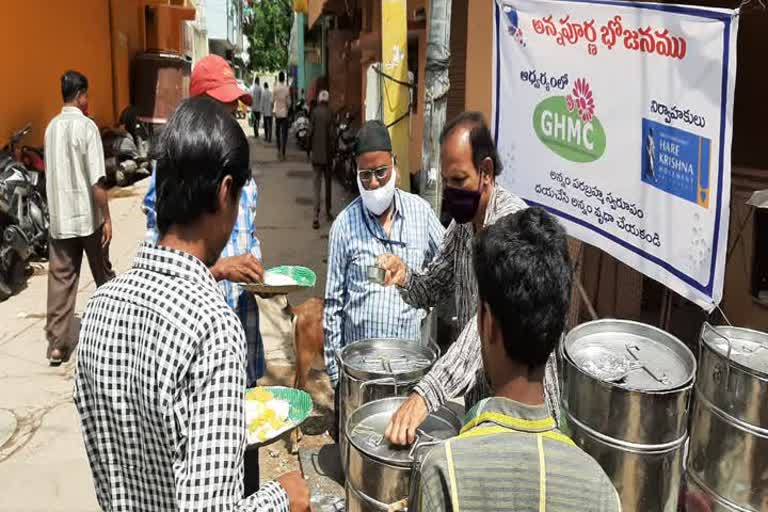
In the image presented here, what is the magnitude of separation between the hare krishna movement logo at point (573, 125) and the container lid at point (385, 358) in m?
1.21

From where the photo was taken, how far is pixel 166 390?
3.92 feet

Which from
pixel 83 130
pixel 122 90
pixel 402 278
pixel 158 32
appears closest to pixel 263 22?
pixel 158 32

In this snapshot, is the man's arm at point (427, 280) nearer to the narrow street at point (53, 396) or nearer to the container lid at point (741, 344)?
the container lid at point (741, 344)

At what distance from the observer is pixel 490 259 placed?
1271mm

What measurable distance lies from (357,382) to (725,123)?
1612mm

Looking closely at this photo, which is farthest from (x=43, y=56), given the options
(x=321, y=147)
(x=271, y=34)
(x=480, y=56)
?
(x=271, y=34)

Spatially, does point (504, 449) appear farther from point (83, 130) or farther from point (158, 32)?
point (158, 32)

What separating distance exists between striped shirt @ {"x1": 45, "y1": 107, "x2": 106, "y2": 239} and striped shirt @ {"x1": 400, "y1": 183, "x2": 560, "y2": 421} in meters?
3.32

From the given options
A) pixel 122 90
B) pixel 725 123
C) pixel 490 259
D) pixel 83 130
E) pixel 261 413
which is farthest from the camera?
pixel 122 90

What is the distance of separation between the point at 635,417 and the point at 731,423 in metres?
0.40

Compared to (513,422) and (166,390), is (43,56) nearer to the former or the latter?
(166,390)

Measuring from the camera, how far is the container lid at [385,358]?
2477 millimetres

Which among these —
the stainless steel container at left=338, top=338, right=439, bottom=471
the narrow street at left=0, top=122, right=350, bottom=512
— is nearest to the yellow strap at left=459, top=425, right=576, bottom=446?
the stainless steel container at left=338, top=338, right=439, bottom=471

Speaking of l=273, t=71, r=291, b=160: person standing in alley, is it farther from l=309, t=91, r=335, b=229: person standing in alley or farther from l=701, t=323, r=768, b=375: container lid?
l=701, t=323, r=768, b=375: container lid
